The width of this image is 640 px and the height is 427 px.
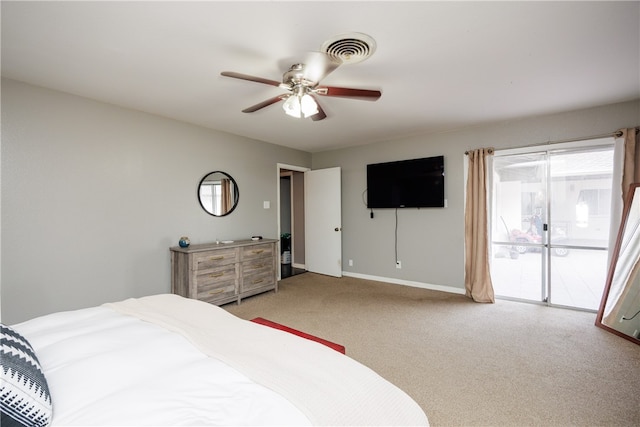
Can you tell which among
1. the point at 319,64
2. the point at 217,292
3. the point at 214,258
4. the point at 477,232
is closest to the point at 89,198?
the point at 214,258

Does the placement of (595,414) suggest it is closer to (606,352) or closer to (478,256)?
(606,352)

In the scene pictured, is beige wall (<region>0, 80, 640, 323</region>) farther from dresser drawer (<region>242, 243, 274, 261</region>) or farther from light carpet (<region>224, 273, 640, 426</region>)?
light carpet (<region>224, 273, 640, 426</region>)

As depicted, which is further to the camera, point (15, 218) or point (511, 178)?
point (511, 178)

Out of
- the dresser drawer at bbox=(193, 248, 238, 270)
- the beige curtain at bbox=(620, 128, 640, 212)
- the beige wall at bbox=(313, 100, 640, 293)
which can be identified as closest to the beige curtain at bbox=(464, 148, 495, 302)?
the beige wall at bbox=(313, 100, 640, 293)

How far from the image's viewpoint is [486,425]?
1.62 meters

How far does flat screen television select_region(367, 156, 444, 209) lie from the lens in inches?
165

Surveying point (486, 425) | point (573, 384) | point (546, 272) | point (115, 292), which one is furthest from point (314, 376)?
point (546, 272)

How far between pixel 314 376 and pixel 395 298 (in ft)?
10.2

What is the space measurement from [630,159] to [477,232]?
1.66 m

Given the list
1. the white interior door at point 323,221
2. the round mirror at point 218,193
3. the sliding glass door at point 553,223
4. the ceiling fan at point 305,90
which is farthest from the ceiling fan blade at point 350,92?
the white interior door at point 323,221

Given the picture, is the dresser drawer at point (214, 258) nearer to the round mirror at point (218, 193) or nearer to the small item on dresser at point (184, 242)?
the small item on dresser at point (184, 242)

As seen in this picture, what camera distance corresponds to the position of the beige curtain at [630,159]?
118 inches

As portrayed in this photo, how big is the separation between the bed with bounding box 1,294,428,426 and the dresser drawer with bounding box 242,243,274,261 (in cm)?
236

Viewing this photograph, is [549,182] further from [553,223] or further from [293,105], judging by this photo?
[293,105]
